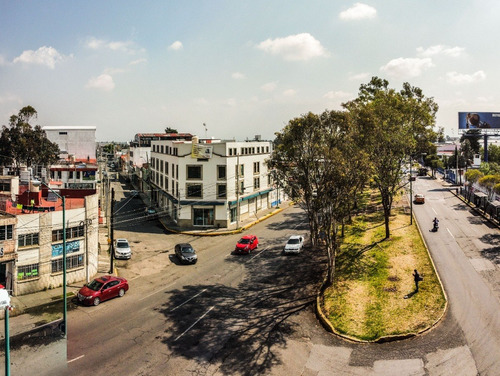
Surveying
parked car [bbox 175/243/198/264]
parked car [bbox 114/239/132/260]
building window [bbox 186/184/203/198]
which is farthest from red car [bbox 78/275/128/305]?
building window [bbox 186/184/203/198]

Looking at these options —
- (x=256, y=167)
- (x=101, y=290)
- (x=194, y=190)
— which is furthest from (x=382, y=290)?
(x=256, y=167)

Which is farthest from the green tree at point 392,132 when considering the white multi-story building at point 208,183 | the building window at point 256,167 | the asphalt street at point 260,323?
the building window at point 256,167

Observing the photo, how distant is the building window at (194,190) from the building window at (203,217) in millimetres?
2122

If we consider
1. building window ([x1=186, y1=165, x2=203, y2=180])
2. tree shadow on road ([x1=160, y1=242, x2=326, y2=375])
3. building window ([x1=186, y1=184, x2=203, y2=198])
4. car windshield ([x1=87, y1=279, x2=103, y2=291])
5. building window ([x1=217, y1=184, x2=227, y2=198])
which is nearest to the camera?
tree shadow on road ([x1=160, y1=242, x2=326, y2=375])

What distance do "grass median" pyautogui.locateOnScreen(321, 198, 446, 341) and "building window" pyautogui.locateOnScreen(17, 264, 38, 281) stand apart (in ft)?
72.2

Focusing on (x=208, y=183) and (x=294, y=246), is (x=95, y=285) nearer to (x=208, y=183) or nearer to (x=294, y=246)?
(x=294, y=246)

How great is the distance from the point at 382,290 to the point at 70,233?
81.9 ft

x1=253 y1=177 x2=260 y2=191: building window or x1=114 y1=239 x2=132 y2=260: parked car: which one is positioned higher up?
x1=253 y1=177 x2=260 y2=191: building window

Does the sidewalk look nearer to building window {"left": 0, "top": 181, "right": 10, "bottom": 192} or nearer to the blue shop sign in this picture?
the blue shop sign

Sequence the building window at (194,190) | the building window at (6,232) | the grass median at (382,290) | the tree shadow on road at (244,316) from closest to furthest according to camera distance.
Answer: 1. the tree shadow on road at (244,316)
2. the grass median at (382,290)
3. the building window at (6,232)
4. the building window at (194,190)

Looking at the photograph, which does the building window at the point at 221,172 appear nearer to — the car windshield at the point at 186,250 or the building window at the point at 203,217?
the building window at the point at 203,217

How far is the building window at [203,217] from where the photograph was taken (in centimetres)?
5212

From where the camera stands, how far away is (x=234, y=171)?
5350 centimetres

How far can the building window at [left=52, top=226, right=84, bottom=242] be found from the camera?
29.5m
